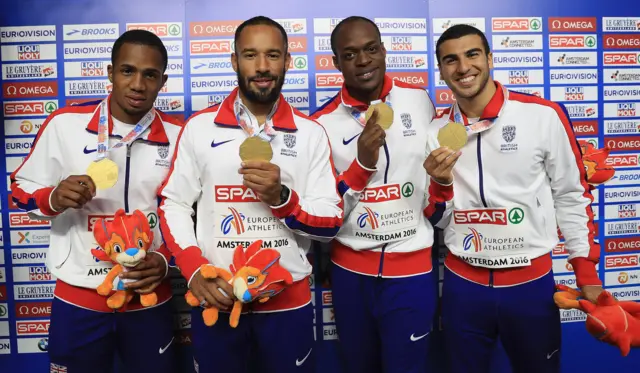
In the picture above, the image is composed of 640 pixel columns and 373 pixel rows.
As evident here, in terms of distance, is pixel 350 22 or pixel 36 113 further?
pixel 36 113

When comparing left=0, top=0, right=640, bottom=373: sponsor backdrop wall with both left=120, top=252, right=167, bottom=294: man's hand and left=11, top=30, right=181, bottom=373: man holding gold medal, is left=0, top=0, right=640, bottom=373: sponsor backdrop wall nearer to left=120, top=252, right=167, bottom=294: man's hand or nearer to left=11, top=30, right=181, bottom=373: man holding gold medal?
left=11, top=30, right=181, bottom=373: man holding gold medal

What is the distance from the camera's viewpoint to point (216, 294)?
1.50 meters

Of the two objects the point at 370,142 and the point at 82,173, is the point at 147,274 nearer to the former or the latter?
the point at 82,173

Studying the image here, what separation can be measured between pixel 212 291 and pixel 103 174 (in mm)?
642

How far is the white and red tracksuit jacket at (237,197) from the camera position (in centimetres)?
167

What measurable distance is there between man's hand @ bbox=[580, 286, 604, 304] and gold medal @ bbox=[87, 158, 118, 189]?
1947 millimetres

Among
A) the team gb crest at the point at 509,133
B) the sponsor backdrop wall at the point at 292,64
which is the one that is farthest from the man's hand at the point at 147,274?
the team gb crest at the point at 509,133

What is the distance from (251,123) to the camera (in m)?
1.74

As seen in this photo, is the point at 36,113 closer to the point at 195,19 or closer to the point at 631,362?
the point at 195,19

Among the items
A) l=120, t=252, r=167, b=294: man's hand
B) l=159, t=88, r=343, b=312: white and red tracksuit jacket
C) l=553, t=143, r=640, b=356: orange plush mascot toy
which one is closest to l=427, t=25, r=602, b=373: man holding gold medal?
l=553, t=143, r=640, b=356: orange plush mascot toy

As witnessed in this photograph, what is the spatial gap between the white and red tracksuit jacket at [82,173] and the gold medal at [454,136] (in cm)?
121

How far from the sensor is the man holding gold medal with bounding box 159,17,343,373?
168 cm

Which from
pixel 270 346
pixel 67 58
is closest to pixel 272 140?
pixel 270 346

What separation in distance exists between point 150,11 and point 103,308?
1624 millimetres
